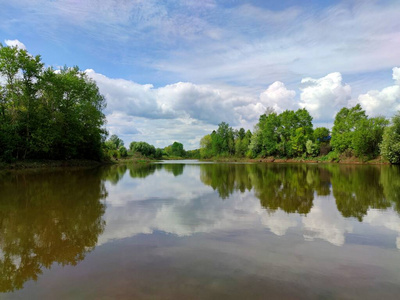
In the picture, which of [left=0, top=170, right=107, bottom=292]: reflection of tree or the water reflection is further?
the water reflection

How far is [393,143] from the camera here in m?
42.2

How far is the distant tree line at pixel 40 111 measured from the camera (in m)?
29.6

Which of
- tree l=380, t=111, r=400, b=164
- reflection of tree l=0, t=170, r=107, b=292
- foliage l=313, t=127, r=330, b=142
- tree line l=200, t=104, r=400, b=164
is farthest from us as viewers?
foliage l=313, t=127, r=330, b=142

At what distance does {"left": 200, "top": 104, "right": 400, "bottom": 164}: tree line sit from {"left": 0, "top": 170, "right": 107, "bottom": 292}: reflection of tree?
4829cm

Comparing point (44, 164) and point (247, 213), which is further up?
point (44, 164)

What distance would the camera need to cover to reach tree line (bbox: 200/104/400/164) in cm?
4477

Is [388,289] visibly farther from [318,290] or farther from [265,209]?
[265,209]

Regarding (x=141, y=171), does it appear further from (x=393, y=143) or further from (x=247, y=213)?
(x=393, y=143)

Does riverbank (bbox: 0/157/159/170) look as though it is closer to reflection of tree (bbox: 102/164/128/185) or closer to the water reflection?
reflection of tree (bbox: 102/164/128/185)

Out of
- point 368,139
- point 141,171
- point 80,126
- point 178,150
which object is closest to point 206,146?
point 178,150

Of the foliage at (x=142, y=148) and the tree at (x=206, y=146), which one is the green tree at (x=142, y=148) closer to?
the foliage at (x=142, y=148)

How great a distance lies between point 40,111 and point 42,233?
31.4m

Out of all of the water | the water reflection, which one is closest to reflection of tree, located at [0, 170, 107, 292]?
the water

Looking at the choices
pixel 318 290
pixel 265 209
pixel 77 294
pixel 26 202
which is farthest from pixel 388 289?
pixel 26 202
